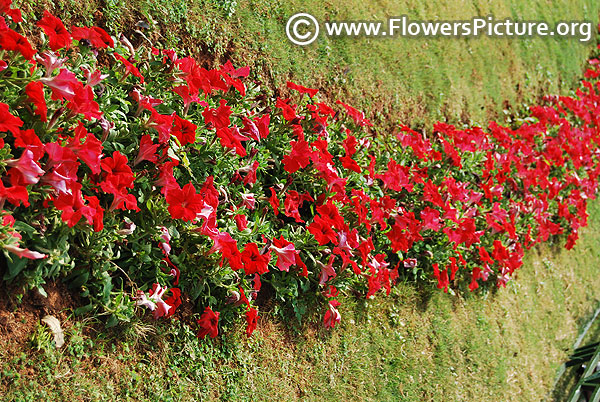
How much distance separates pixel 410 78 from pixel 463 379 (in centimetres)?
287

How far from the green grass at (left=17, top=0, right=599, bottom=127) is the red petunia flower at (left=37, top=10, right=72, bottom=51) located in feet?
1.97

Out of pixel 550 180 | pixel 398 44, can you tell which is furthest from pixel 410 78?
pixel 550 180

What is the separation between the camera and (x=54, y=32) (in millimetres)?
2646

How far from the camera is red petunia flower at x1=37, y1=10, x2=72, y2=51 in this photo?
2.63m

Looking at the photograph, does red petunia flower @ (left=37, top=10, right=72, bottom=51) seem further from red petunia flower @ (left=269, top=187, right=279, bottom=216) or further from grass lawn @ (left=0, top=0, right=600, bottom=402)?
red petunia flower @ (left=269, top=187, right=279, bottom=216)

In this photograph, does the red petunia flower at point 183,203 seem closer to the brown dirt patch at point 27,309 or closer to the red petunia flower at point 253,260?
the red petunia flower at point 253,260

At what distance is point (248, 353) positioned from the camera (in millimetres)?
3236

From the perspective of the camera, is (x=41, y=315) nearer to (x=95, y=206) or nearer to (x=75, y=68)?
(x=95, y=206)

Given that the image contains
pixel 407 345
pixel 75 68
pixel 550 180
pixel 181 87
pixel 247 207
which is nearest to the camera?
pixel 75 68

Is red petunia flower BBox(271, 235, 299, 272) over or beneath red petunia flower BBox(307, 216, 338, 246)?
beneath

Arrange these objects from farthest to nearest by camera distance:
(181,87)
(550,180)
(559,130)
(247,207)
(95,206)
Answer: (559,130) < (550,180) < (247,207) < (181,87) < (95,206)

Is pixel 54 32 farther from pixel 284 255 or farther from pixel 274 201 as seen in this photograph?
pixel 284 255

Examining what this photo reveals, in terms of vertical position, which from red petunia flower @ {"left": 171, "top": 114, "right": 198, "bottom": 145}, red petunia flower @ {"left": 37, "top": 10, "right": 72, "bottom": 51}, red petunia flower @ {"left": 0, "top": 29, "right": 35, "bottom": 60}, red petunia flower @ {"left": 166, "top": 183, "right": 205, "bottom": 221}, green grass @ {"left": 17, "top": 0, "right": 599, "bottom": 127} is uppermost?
green grass @ {"left": 17, "top": 0, "right": 599, "bottom": 127}

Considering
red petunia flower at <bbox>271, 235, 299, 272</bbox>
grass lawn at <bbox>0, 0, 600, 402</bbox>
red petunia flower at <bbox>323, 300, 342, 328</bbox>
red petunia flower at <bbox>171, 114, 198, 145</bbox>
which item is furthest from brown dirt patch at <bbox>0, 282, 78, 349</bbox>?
red petunia flower at <bbox>323, 300, 342, 328</bbox>
